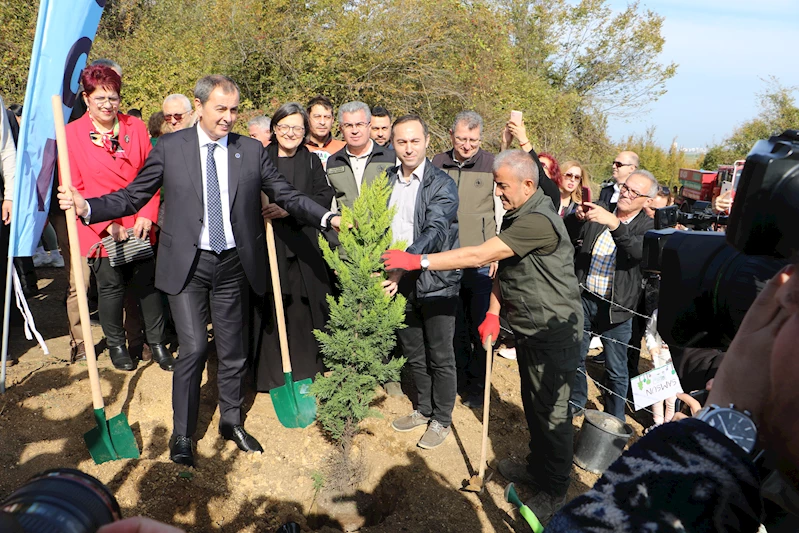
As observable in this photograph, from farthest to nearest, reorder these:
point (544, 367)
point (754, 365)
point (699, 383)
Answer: point (544, 367), point (699, 383), point (754, 365)

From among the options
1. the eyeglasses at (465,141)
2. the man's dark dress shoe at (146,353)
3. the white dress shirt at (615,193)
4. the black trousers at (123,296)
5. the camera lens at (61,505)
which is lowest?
the man's dark dress shoe at (146,353)

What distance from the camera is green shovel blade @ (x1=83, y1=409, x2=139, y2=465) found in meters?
3.45

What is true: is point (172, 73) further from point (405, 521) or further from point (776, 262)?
point (776, 262)

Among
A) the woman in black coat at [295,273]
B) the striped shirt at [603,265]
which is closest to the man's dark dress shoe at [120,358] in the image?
the woman in black coat at [295,273]

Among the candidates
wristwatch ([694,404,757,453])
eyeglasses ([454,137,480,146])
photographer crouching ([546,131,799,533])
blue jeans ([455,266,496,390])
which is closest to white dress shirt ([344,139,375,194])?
eyeglasses ([454,137,480,146])

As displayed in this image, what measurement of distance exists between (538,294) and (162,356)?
11.1ft

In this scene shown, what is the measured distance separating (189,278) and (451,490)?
2215 mm

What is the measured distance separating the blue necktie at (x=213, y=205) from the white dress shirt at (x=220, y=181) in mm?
16

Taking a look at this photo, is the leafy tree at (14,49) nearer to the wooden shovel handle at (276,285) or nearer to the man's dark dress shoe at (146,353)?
the man's dark dress shoe at (146,353)

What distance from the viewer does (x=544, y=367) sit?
3.39 m

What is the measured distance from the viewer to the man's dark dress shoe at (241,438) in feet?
12.8

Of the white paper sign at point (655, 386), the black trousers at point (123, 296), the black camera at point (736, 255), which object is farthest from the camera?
the black trousers at point (123, 296)

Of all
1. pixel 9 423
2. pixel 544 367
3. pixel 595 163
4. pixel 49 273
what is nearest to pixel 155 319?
pixel 9 423

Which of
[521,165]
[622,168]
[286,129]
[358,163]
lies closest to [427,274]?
[521,165]
